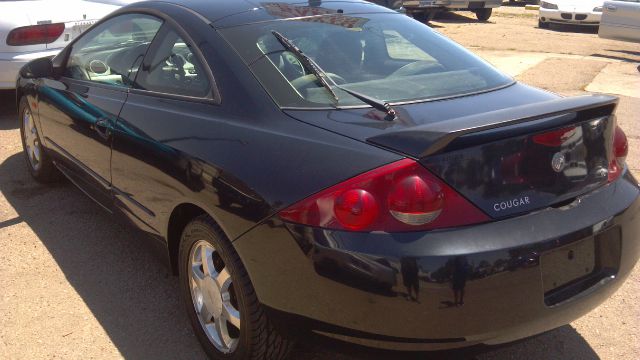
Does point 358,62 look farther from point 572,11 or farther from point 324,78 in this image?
point 572,11

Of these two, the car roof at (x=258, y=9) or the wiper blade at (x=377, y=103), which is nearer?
the wiper blade at (x=377, y=103)

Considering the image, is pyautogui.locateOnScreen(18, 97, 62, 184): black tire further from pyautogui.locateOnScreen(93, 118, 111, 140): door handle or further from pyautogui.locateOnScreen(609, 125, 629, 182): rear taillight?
pyautogui.locateOnScreen(609, 125, 629, 182): rear taillight

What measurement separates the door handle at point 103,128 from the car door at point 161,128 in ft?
0.34

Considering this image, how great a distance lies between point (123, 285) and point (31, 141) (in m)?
1.99

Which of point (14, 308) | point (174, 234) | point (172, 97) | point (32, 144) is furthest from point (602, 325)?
point (32, 144)

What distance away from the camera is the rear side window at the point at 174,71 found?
305 cm

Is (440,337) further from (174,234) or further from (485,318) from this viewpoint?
(174,234)

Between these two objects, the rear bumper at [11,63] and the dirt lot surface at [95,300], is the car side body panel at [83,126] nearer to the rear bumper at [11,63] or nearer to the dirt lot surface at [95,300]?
the dirt lot surface at [95,300]

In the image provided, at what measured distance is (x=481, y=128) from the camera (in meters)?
2.18

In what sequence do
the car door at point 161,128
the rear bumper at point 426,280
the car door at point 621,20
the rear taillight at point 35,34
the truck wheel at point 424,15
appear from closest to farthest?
the rear bumper at point 426,280 → the car door at point 161,128 → the rear taillight at point 35,34 → the car door at point 621,20 → the truck wheel at point 424,15

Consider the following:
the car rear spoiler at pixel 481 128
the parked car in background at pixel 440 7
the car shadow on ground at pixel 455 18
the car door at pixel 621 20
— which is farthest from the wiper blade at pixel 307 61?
the car shadow on ground at pixel 455 18

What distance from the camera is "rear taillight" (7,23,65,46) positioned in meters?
6.29

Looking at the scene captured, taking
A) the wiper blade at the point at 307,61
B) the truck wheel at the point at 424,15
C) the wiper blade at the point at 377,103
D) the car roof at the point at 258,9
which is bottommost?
the truck wheel at the point at 424,15

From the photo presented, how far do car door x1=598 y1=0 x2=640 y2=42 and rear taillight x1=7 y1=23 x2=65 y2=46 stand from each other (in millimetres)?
11079
